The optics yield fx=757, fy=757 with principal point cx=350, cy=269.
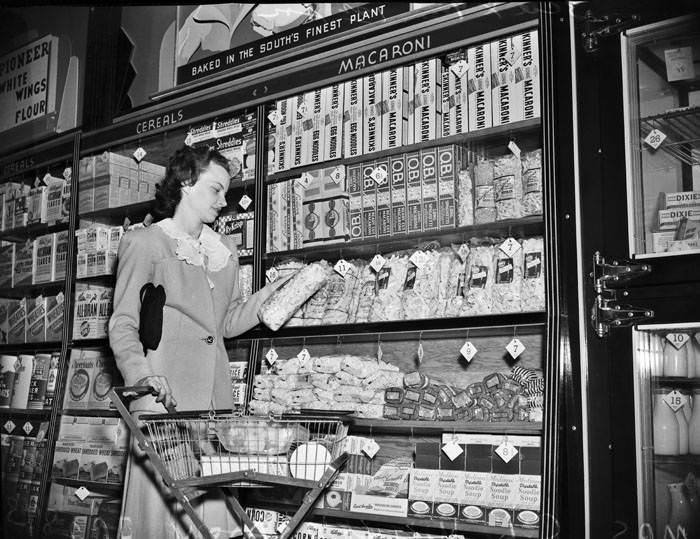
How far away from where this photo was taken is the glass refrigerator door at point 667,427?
2.59 m

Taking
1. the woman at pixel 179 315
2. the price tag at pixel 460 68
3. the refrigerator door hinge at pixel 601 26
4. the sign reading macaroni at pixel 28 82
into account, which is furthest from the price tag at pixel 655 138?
the sign reading macaroni at pixel 28 82

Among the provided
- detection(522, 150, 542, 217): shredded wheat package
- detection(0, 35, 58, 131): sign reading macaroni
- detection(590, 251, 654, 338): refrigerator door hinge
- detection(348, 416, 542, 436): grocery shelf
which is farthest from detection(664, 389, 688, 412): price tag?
detection(0, 35, 58, 131): sign reading macaroni

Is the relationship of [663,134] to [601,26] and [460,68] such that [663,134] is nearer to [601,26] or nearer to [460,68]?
[601,26]

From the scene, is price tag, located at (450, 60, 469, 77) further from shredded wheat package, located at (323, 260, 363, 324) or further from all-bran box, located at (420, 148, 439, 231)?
shredded wheat package, located at (323, 260, 363, 324)

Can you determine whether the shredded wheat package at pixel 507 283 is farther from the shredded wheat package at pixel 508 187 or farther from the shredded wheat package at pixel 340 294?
the shredded wheat package at pixel 340 294

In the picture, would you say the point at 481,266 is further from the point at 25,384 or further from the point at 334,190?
the point at 25,384

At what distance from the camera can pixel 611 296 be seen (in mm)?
2674

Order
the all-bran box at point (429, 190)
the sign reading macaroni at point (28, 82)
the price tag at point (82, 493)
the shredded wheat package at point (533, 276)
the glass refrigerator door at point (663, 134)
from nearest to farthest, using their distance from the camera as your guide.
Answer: the glass refrigerator door at point (663, 134) < the shredded wheat package at point (533, 276) < the all-bran box at point (429, 190) < the price tag at point (82, 493) < the sign reading macaroni at point (28, 82)

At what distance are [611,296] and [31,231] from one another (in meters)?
3.97

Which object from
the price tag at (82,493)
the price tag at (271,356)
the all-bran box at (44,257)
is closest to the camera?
the price tag at (271,356)

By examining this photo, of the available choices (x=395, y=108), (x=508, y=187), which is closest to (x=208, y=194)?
(x=395, y=108)

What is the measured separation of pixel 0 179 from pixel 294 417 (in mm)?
3965

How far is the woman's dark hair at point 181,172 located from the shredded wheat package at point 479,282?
1238 millimetres

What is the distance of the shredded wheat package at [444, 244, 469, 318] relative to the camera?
3068 mm
